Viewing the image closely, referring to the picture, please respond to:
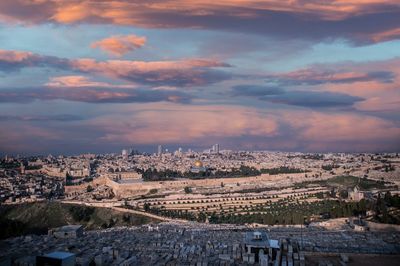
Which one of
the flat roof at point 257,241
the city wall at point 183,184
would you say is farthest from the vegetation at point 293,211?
the city wall at point 183,184

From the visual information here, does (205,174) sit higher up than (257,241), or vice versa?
(205,174)

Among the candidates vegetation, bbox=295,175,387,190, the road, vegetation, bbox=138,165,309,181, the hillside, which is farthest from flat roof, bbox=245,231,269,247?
vegetation, bbox=138,165,309,181

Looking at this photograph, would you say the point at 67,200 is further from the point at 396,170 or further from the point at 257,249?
the point at 396,170

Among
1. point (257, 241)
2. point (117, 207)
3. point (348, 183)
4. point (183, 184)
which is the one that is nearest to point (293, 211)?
point (117, 207)

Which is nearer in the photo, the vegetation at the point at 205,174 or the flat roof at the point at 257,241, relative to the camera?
the flat roof at the point at 257,241

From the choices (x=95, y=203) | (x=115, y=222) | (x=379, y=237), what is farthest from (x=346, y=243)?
(x=95, y=203)

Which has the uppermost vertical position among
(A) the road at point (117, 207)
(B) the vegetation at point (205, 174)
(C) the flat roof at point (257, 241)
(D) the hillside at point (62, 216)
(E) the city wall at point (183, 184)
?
(B) the vegetation at point (205, 174)

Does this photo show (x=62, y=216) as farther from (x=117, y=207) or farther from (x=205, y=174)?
(x=205, y=174)

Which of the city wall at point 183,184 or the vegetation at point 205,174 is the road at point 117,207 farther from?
the vegetation at point 205,174
